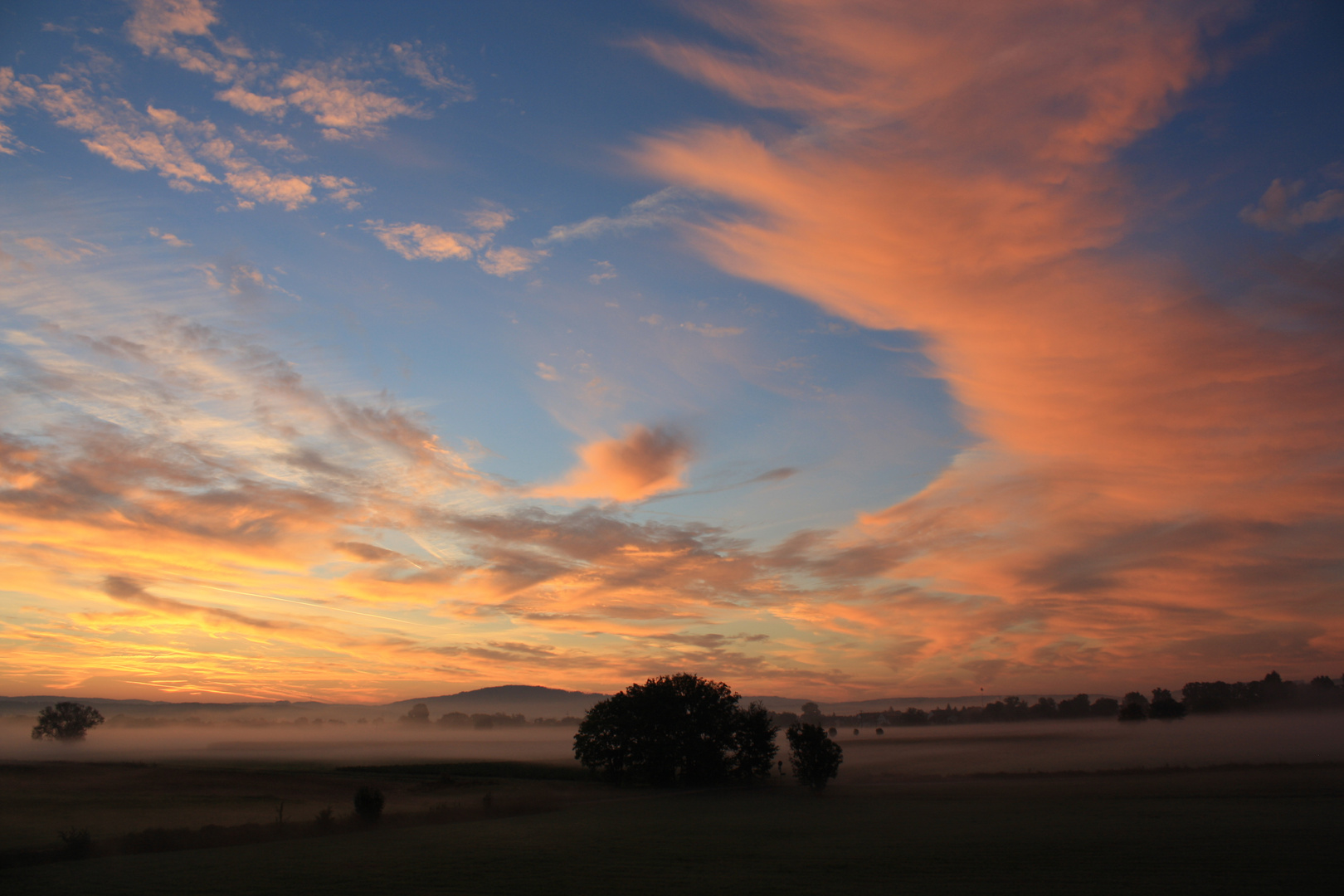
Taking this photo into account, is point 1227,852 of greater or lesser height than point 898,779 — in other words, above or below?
above

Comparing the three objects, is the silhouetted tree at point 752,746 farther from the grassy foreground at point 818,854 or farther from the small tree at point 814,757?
the grassy foreground at point 818,854

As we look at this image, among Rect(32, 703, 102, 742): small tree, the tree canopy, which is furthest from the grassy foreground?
Rect(32, 703, 102, 742): small tree

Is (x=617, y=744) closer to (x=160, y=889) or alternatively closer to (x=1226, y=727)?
(x=160, y=889)

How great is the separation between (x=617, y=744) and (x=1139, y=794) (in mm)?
49634

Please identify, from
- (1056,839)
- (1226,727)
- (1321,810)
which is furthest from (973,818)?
(1226,727)

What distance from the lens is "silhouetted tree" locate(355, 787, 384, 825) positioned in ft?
166

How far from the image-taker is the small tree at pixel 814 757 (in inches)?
2707

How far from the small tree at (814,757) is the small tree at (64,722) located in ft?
628

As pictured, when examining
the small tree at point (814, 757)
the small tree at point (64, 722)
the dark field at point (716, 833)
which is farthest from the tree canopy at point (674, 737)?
the small tree at point (64, 722)

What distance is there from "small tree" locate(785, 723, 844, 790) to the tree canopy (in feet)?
33.3

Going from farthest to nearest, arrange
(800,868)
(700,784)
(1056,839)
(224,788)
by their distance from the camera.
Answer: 1. (700,784)
2. (224,788)
3. (1056,839)
4. (800,868)

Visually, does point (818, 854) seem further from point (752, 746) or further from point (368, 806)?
point (752, 746)

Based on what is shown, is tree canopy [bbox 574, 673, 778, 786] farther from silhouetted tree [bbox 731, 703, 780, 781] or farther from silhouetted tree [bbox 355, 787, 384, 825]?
silhouetted tree [bbox 355, 787, 384, 825]

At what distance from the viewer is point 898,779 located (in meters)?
77.9
